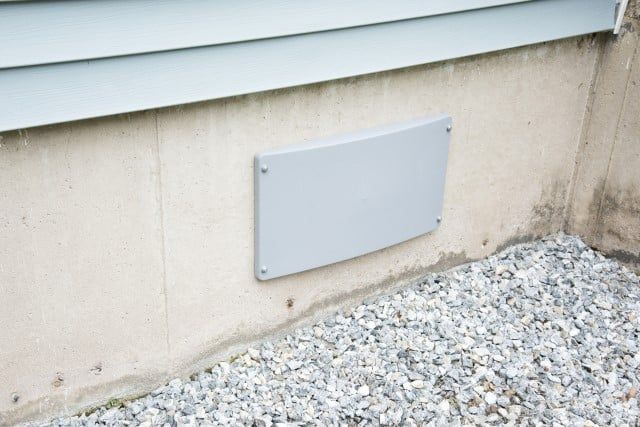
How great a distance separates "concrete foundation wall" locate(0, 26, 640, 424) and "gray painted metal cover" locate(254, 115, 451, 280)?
0.06 meters

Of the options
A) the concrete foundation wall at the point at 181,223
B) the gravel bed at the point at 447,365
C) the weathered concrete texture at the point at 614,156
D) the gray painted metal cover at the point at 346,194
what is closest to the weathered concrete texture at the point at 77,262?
the concrete foundation wall at the point at 181,223

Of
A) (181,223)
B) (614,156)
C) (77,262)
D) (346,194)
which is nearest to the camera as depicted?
(77,262)

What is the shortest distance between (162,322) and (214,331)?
20 centimetres

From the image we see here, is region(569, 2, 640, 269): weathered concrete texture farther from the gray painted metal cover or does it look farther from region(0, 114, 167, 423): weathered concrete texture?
region(0, 114, 167, 423): weathered concrete texture

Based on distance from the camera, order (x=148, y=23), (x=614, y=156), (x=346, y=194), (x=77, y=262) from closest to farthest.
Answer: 1. (x=148, y=23)
2. (x=77, y=262)
3. (x=346, y=194)
4. (x=614, y=156)

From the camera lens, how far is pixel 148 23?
2004mm

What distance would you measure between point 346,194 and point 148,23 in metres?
0.92

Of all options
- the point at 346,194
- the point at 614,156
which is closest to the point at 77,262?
the point at 346,194

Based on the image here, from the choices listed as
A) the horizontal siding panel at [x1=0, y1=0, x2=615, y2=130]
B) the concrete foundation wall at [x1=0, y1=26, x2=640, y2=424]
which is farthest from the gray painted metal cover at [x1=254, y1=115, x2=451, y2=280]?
the horizontal siding panel at [x1=0, y1=0, x2=615, y2=130]

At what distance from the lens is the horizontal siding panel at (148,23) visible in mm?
1839

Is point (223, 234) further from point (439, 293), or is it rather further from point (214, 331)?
point (439, 293)

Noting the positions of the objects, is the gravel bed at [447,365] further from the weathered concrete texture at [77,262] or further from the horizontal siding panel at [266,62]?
the horizontal siding panel at [266,62]

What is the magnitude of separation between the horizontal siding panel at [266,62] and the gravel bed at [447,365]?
913 mm

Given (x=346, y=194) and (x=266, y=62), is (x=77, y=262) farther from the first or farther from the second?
(x=346, y=194)
